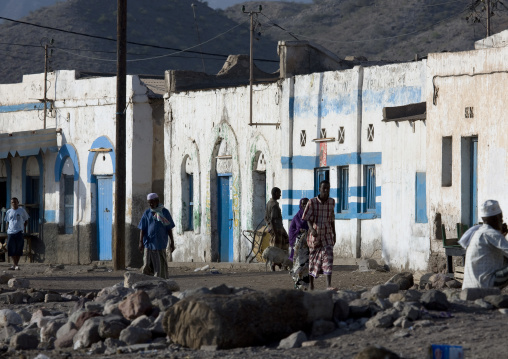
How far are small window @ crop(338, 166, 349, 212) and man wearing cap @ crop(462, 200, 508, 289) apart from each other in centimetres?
1231

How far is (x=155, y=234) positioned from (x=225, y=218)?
9.78m

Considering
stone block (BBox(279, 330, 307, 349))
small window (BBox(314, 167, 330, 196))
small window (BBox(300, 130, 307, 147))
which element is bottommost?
stone block (BBox(279, 330, 307, 349))

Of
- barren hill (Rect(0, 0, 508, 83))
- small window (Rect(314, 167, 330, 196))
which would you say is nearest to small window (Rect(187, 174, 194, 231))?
small window (Rect(314, 167, 330, 196))

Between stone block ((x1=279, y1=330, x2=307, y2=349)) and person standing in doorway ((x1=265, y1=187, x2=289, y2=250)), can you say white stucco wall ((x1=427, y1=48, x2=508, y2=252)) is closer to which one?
person standing in doorway ((x1=265, y1=187, x2=289, y2=250))

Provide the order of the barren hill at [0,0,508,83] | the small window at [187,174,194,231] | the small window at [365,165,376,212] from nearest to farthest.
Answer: the small window at [365,165,376,212], the small window at [187,174,194,231], the barren hill at [0,0,508,83]

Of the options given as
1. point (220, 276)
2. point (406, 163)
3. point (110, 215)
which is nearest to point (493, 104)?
point (406, 163)

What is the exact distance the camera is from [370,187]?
2164 cm

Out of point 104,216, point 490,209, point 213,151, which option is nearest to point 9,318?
point 490,209

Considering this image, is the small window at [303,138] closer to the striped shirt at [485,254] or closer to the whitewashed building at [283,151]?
the whitewashed building at [283,151]

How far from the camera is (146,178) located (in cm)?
2831

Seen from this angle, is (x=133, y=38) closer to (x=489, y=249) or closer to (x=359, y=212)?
(x=359, y=212)

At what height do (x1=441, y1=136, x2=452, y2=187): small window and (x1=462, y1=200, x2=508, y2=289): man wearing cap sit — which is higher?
(x1=441, y1=136, x2=452, y2=187): small window

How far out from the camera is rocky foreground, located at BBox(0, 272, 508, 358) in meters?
9.62

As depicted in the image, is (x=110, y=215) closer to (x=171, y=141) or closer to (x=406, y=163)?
(x=171, y=141)
